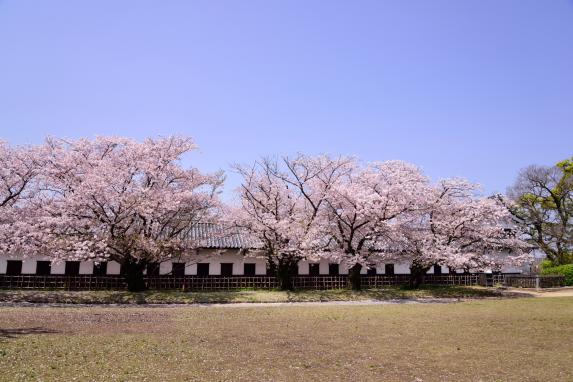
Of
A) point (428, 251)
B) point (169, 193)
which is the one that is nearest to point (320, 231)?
point (428, 251)

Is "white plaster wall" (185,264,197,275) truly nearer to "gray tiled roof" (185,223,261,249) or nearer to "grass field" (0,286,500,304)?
"gray tiled roof" (185,223,261,249)

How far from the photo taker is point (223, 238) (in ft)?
112

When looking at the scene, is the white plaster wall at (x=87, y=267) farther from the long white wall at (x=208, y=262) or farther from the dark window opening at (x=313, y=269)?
the dark window opening at (x=313, y=269)

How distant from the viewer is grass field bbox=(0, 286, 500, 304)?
24011 mm

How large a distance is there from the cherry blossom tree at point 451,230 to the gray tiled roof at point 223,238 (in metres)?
10.7

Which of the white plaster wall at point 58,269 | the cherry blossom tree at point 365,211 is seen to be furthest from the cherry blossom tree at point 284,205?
the white plaster wall at point 58,269

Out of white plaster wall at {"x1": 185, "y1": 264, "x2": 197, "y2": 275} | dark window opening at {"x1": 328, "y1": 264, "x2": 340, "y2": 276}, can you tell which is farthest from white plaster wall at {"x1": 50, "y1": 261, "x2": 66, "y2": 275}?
dark window opening at {"x1": 328, "y1": 264, "x2": 340, "y2": 276}

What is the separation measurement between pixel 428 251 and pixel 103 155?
2301 cm

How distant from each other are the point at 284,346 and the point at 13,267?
90.4 ft

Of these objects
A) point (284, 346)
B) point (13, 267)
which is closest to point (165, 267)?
point (13, 267)

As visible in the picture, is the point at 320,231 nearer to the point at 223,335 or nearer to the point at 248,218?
the point at 248,218

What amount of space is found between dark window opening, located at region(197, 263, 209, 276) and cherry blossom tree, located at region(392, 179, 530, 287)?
541 inches

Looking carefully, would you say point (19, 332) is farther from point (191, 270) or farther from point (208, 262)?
point (208, 262)

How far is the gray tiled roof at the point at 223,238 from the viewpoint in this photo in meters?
33.0
